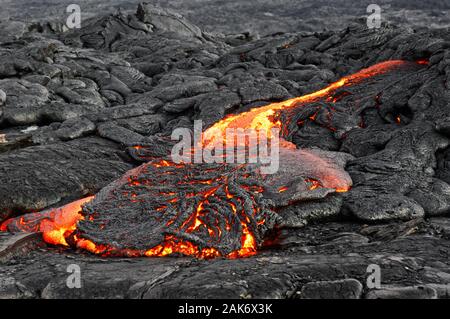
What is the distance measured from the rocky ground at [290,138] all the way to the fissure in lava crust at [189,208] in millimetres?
355

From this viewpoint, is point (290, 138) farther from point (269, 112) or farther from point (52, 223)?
point (52, 223)

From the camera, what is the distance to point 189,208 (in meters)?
8.52

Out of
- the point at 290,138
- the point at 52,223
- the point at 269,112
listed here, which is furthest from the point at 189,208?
the point at 269,112

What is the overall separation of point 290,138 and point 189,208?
4706mm

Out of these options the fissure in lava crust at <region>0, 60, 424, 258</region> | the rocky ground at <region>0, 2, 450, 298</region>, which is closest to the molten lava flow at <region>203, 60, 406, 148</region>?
the rocky ground at <region>0, 2, 450, 298</region>

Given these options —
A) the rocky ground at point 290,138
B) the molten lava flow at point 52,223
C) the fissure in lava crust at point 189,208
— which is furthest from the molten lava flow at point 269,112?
the molten lava flow at point 52,223

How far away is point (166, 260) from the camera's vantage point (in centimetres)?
723

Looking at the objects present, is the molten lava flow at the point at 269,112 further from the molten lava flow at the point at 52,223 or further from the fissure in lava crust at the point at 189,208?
the molten lava flow at the point at 52,223

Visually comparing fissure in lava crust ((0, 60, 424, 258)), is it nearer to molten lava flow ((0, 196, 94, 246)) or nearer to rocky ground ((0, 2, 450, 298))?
molten lava flow ((0, 196, 94, 246))

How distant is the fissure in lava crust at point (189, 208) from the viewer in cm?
791

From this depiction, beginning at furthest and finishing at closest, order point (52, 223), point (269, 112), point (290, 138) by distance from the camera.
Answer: point (269, 112), point (290, 138), point (52, 223)

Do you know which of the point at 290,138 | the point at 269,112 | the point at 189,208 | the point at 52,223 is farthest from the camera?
the point at 269,112

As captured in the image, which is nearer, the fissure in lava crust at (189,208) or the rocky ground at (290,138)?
the rocky ground at (290,138)
